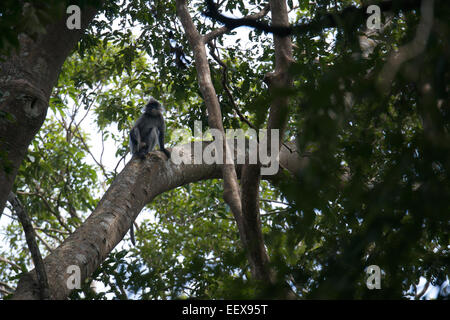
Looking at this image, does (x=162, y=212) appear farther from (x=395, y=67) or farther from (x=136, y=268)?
(x=395, y=67)

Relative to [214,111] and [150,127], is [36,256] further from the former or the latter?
[150,127]

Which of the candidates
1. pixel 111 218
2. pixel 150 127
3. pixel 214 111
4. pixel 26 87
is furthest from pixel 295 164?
pixel 150 127

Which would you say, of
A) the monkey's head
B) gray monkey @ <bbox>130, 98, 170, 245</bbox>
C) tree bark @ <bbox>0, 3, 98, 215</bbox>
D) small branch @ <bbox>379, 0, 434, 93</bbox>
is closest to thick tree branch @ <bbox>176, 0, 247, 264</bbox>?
tree bark @ <bbox>0, 3, 98, 215</bbox>

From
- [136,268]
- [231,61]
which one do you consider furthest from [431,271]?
[231,61]

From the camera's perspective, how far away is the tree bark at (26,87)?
2.43 meters

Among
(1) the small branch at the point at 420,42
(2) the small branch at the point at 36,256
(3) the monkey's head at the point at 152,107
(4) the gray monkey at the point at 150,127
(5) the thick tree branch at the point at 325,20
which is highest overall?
(3) the monkey's head at the point at 152,107

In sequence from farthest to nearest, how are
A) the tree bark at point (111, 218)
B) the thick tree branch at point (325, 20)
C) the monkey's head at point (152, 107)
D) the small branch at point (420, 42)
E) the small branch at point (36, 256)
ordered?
the monkey's head at point (152, 107) < the tree bark at point (111, 218) < the small branch at point (36, 256) < the thick tree branch at point (325, 20) < the small branch at point (420, 42)

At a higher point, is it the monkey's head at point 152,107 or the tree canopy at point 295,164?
the monkey's head at point 152,107

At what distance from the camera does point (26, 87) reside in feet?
8.41

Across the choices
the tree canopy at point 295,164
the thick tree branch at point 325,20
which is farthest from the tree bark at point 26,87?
the thick tree branch at point 325,20

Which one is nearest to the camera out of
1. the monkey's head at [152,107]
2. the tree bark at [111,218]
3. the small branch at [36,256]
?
the small branch at [36,256]

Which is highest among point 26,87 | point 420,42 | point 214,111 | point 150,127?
point 150,127

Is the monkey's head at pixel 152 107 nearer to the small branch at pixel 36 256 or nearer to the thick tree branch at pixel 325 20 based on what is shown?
the small branch at pixel 36 256
